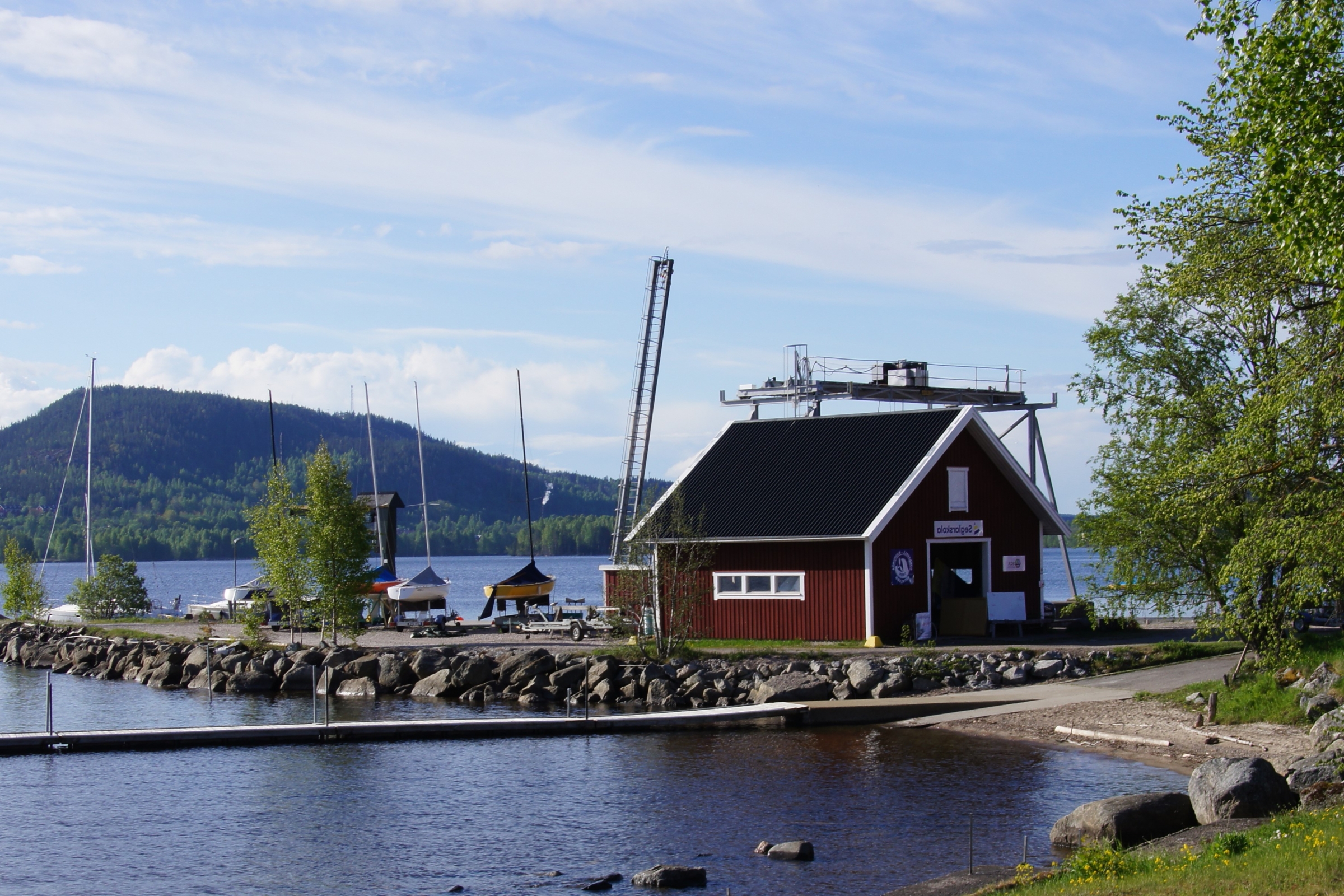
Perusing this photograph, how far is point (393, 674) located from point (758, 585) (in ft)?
34.9

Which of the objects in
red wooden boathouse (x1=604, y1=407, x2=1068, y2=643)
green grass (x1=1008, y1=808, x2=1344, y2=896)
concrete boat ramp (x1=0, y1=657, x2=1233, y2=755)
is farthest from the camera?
red wooden boathouse (x1=604, y1=407, x2=1068, y2=643)

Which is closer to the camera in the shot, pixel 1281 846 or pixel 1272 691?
pixel 1281 846

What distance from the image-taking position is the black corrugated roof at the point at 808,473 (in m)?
33.9

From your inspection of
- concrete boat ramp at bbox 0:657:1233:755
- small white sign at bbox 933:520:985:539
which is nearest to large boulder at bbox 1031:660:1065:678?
concrete boat ramp at bbox 0:657:1233:755

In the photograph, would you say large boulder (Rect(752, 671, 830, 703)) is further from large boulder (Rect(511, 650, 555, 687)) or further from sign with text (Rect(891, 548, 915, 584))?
large boulder (Rect(511, 650, 555, 687))

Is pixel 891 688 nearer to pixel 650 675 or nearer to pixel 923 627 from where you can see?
pixel 923 627

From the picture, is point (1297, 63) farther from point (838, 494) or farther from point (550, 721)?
point (838, 494)

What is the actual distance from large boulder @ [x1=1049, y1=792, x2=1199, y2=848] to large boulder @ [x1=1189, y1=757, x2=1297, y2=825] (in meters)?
0.23

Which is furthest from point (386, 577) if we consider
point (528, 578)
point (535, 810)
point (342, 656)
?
point (535, 810)

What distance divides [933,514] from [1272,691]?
12.4 meters

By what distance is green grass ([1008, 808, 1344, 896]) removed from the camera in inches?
411

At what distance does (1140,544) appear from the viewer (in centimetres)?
2491

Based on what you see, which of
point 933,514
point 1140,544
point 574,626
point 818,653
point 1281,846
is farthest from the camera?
point 574,626

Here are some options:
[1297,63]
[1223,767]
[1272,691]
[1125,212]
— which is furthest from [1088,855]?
[1272,691]
